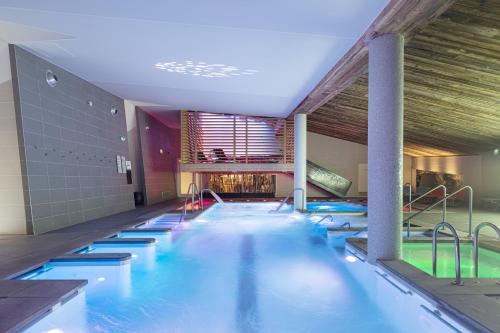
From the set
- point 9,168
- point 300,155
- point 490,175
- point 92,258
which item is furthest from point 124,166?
point 490,175

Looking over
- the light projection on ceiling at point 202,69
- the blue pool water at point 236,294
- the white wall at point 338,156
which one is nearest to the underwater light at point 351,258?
the blue pool water at point 236,294

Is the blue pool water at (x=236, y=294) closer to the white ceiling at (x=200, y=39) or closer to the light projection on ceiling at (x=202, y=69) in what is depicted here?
Result: the white ceiling at (x=200, y=39)

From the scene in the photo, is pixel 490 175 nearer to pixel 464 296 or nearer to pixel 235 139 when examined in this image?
pixel 235 139

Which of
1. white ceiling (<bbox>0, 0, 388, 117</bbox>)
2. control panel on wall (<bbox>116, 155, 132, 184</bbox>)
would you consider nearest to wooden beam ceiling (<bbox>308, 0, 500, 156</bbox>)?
white ceiling (<bbox>0, 0, 388, 117</bbox>)

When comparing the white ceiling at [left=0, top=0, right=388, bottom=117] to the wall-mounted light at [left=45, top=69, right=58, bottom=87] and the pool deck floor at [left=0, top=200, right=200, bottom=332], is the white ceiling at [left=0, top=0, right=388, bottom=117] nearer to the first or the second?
the wall-mounted light at [left=45, top=69, right=58, bottom=87]

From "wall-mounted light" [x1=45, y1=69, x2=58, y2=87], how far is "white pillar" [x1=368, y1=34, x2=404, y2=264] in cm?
602

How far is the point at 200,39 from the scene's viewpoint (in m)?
5.13

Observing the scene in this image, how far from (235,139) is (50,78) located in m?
6.52

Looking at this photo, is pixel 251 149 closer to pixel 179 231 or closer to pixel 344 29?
pixel 179 231

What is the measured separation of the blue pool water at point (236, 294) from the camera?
2832 millimetres

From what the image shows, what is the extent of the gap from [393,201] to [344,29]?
7.62ft

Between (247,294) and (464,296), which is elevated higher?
(464,296)

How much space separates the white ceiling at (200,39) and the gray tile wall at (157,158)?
3933mm

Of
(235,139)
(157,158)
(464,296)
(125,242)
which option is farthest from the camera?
(157,158)
